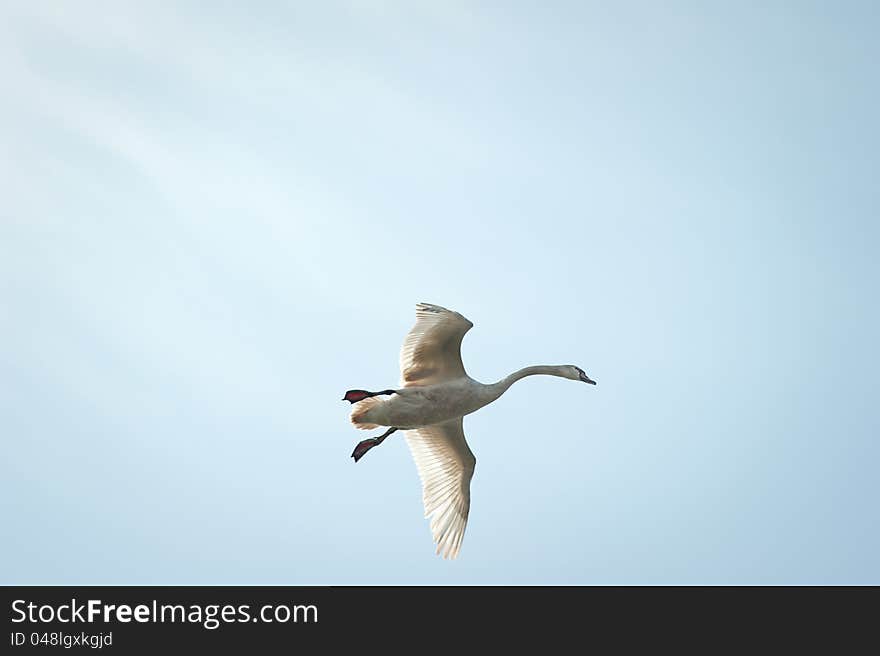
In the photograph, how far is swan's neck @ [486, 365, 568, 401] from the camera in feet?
65.3

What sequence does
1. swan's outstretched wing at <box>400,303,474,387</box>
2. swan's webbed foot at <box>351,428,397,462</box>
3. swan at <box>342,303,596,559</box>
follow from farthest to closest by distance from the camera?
swan's webbed foot at <box>351,428,397,462</box> → swan at <box>342,303,596,559</box> → swan's outstretched wing at <box>400,303,474,387</box>

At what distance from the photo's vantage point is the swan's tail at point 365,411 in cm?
1969

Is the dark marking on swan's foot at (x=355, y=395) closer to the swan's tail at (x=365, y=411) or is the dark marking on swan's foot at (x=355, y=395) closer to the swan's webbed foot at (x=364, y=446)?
the swan's tail at (x=365, y=411)

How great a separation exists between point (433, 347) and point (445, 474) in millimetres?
2903

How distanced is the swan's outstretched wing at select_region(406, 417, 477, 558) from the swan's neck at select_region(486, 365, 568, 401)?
1400mm

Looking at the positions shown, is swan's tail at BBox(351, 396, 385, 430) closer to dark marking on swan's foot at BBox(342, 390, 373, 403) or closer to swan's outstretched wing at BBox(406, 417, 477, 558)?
dark marking on swan's foot at BBox(342, 390, 373, 403)

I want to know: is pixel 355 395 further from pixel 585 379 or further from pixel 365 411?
pixel 585 379

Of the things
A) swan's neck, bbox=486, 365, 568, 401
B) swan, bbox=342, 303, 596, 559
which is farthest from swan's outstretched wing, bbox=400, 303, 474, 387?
swan's neck, bbox=486, 365, 568, 401
